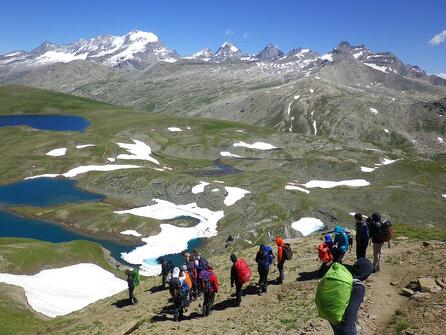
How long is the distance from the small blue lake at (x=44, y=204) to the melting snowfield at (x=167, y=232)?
2829mm

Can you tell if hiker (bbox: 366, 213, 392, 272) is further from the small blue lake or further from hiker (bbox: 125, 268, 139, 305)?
the small blue lake

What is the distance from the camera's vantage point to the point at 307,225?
119562 millimetres

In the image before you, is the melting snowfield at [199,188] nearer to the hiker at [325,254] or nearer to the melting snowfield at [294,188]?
the melting snowfield at [294,188]

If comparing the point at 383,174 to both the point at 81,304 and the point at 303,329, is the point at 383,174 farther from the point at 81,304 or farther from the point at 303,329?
the point at 303,329

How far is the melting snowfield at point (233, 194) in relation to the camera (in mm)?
138500

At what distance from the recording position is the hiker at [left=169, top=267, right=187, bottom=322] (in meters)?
28.3

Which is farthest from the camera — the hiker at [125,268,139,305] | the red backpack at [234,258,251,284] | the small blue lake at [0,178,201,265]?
the small blue lake at [0,178,201,265]

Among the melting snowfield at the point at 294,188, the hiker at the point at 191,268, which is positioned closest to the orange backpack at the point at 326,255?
the hiker at the point at 191,268

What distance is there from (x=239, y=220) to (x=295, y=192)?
26.3 metres

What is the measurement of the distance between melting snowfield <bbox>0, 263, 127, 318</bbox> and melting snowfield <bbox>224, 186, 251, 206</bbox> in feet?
198

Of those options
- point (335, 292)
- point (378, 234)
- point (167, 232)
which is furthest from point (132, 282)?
point (167, 232)

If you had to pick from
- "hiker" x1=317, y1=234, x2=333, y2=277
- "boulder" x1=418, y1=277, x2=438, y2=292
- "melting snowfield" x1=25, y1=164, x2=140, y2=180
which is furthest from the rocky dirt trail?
"melting snowfield" x1=25, y1=164, x2=140, y2=180

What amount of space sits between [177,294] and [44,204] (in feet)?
436

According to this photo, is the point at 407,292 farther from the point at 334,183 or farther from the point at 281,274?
the point at 334,183
